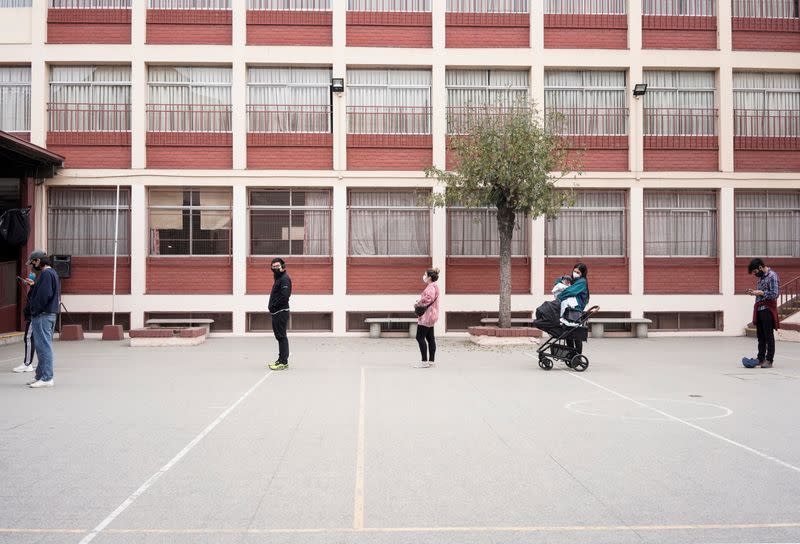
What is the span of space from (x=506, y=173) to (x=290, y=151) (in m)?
7.44

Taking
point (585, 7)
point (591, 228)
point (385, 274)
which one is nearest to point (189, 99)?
point (385, 274)

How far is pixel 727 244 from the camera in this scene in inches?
897

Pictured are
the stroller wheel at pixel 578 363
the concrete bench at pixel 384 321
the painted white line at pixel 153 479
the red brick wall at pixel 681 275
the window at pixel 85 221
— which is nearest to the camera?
the painted white line at pixel 153 479

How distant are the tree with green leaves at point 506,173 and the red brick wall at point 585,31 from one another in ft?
14.0

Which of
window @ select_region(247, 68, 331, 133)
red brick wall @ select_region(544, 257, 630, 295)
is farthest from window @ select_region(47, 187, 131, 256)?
red brick wall @ select_region(544, 257, 630, 295)

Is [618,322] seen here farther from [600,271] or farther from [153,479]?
[153,479]

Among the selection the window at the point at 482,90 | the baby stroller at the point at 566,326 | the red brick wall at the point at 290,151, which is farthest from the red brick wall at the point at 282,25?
the baby stroller at the point at 566,326

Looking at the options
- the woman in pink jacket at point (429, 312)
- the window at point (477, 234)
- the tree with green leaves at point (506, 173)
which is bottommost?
the woman in pink jacket at point (429, 312)

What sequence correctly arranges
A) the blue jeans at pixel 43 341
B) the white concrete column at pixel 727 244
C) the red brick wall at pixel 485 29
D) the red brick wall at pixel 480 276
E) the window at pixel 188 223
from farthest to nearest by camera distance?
1. the white concrete column at pixel 727 244
2. the red brick wall at pixel 485 29
3. the red brick wall at pixel 480 276
4. the window at pixel 188 223
5. the blue jeans at pixel 43 341

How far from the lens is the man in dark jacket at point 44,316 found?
1153 centimetres

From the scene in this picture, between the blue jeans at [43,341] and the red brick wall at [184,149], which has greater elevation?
the red brick wall at [184,149]

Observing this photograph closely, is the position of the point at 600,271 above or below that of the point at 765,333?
above

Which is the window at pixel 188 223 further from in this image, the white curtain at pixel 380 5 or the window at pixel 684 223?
the window at pixel 684 223

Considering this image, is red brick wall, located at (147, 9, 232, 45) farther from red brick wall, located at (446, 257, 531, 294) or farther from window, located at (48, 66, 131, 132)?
red brick wall, located at (446, 257, 531, 294)
